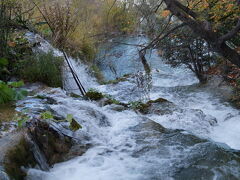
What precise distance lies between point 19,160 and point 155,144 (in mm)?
1851

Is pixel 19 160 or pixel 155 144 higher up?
pixel 19 160

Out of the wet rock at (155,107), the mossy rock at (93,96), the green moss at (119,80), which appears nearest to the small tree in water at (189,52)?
the green moss at (119,80)

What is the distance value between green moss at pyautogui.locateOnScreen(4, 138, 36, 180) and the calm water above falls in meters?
0.12

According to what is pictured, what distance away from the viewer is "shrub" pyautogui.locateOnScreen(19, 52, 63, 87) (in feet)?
19.7

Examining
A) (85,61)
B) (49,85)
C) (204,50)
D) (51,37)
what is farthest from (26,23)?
(204,50)

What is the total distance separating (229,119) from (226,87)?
6.39 ft

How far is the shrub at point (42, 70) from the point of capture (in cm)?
600

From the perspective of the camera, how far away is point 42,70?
20.1ft

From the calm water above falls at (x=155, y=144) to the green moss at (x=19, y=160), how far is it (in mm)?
125

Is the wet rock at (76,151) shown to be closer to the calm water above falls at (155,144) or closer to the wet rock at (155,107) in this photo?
the calm water above falls at (155,144)

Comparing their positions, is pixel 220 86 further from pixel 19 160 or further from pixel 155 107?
pixel 19 160

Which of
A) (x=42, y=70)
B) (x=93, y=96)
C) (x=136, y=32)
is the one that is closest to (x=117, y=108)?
(x=93, y=96)

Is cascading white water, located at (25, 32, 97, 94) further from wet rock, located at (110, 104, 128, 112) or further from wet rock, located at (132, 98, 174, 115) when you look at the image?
wet rock, located at (132, 98, 174, 115)

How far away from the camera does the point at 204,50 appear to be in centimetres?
766
